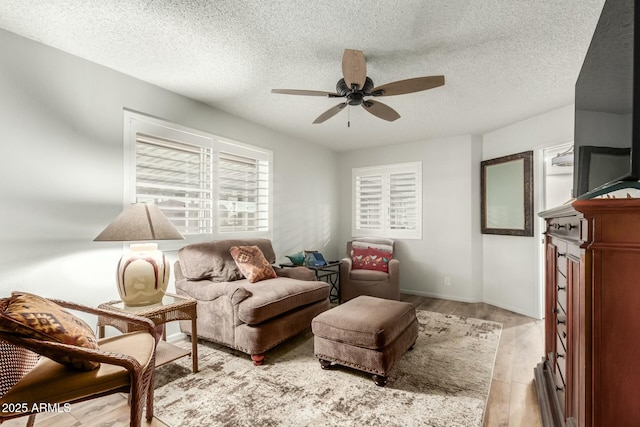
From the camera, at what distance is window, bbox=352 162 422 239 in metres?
4.94

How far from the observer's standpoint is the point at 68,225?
7.70 feet

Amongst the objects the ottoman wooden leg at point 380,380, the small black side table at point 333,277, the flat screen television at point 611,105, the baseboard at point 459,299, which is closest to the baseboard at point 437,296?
the baseboard at point 459,299

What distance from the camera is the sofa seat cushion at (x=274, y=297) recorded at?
245cm

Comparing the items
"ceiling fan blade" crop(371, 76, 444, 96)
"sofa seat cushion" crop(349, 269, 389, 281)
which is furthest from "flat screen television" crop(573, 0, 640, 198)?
"sofa seat cushion" crop(349, 269, 389, 281)

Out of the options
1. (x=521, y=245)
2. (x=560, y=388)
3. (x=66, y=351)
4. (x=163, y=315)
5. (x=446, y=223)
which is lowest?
(x=560, y=388)

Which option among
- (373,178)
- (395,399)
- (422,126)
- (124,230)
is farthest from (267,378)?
(373,178)

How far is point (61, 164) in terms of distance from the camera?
7.62 ft

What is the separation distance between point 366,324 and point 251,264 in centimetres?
141

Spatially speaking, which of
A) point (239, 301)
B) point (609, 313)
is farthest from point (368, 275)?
point (609, 313)

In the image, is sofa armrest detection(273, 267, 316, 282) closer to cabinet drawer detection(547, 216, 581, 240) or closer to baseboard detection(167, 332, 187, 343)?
baseboard detection(167, 332, 187, 343)

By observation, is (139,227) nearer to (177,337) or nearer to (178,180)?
(178,180)

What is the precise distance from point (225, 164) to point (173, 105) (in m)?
0.84

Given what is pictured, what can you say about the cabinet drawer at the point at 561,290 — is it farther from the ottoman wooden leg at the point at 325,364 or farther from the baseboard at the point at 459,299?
the baseboard at the point at 459,299

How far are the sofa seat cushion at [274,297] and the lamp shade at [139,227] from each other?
0.77m
